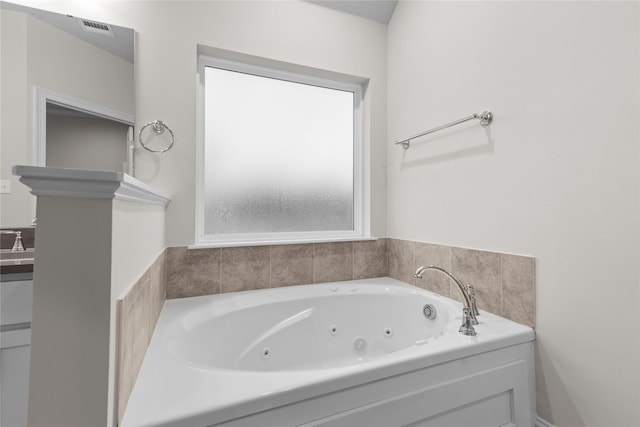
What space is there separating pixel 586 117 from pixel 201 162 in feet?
6.03

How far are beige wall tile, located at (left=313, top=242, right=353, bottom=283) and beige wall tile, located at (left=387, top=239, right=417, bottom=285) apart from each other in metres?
0.31

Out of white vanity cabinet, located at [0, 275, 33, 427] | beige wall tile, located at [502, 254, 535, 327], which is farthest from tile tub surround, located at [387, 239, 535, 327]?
white vanity cabinet, located at [0, 275, 33, 427]

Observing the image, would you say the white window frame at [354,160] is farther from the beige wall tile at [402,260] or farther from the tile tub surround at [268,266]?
the beige wall tile at [402,260]

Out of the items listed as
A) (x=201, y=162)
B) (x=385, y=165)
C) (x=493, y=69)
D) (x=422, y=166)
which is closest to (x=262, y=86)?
(x=201, y=162)

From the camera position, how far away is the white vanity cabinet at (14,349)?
3.09 feet

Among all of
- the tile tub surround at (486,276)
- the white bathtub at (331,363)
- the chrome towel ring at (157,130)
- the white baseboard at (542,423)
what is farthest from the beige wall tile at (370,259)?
the chrome towel ring at (157,130)

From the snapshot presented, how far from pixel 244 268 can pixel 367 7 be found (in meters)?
1.96

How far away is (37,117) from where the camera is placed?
1166mm

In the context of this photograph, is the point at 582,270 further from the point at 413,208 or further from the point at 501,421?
the point at 413,208

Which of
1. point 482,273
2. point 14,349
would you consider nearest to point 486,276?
point 482,273

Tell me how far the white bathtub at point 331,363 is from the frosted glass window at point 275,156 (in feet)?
1.60

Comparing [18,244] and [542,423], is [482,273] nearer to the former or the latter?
[542,423]

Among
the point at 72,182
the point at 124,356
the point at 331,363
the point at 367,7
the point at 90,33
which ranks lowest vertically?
the point at 331,363

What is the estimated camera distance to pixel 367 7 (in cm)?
211
